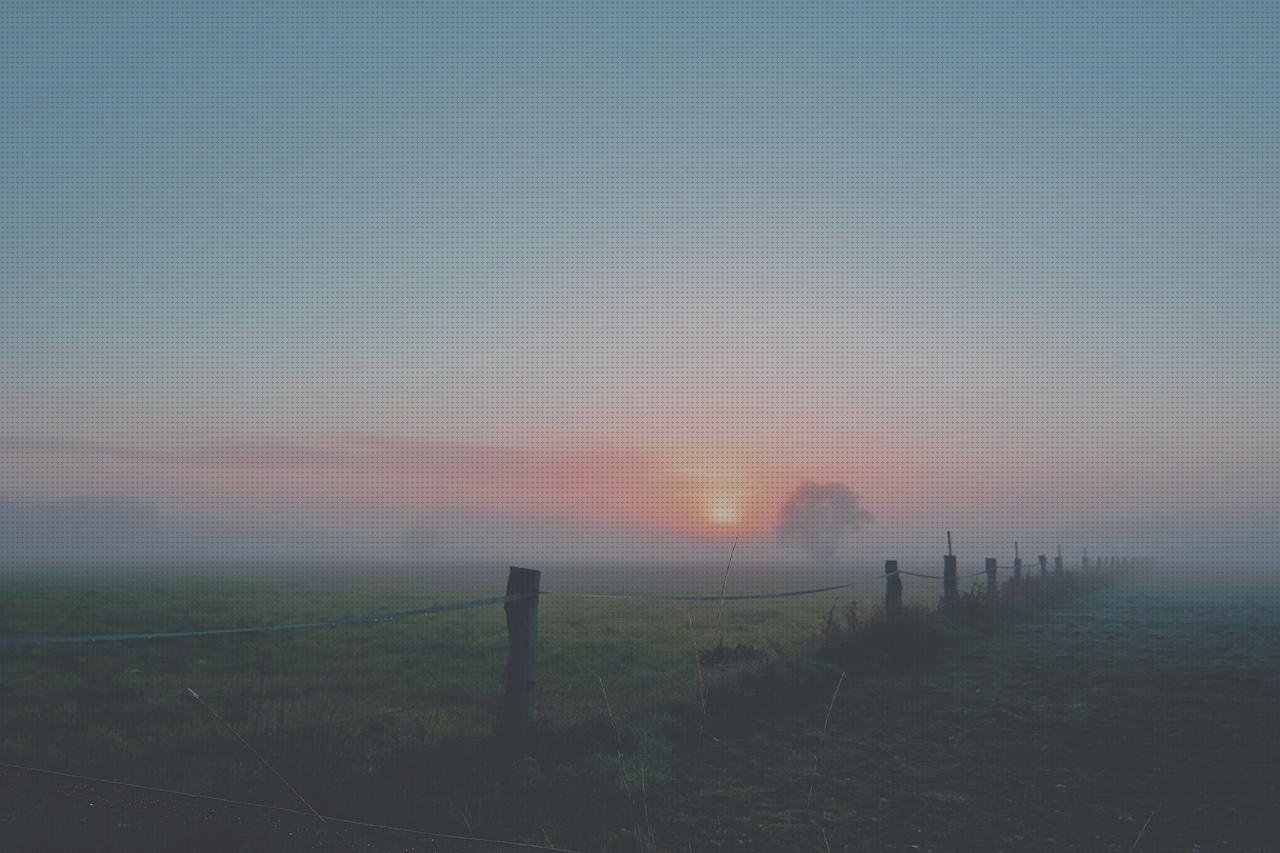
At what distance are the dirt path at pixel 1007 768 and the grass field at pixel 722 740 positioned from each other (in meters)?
0.03

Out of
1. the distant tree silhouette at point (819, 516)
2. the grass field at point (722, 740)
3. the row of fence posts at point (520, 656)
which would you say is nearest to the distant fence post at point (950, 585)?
the grass field at point (722, 740)

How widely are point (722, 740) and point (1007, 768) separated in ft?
6.97

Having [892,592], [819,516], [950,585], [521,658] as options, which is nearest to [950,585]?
[950,585]

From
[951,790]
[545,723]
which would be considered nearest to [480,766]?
[545,723]

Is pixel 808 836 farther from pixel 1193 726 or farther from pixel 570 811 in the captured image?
pixel 1193 726

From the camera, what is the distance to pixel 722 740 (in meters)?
6.88

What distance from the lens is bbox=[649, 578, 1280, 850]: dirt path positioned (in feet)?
15.6

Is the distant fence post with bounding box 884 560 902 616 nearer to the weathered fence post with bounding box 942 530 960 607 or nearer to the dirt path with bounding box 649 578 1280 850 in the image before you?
the dirt path with bounding box 649 578 1280 850

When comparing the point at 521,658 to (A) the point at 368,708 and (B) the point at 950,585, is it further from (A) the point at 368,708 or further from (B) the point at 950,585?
(B) the point at 950,585

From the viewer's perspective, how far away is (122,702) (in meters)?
9.37

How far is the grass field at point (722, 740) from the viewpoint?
4828mm

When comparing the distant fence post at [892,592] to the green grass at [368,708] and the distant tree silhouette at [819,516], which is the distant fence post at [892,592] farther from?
the distant tree silhouette at [819,516]

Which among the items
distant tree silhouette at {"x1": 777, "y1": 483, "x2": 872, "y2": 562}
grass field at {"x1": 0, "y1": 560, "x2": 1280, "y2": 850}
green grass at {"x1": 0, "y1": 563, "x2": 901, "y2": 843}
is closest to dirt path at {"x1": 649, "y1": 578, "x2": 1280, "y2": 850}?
grass field at {"x1": 0, "y1": 560, "x2": 1280, "y2": 850}

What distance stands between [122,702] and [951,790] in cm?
867
